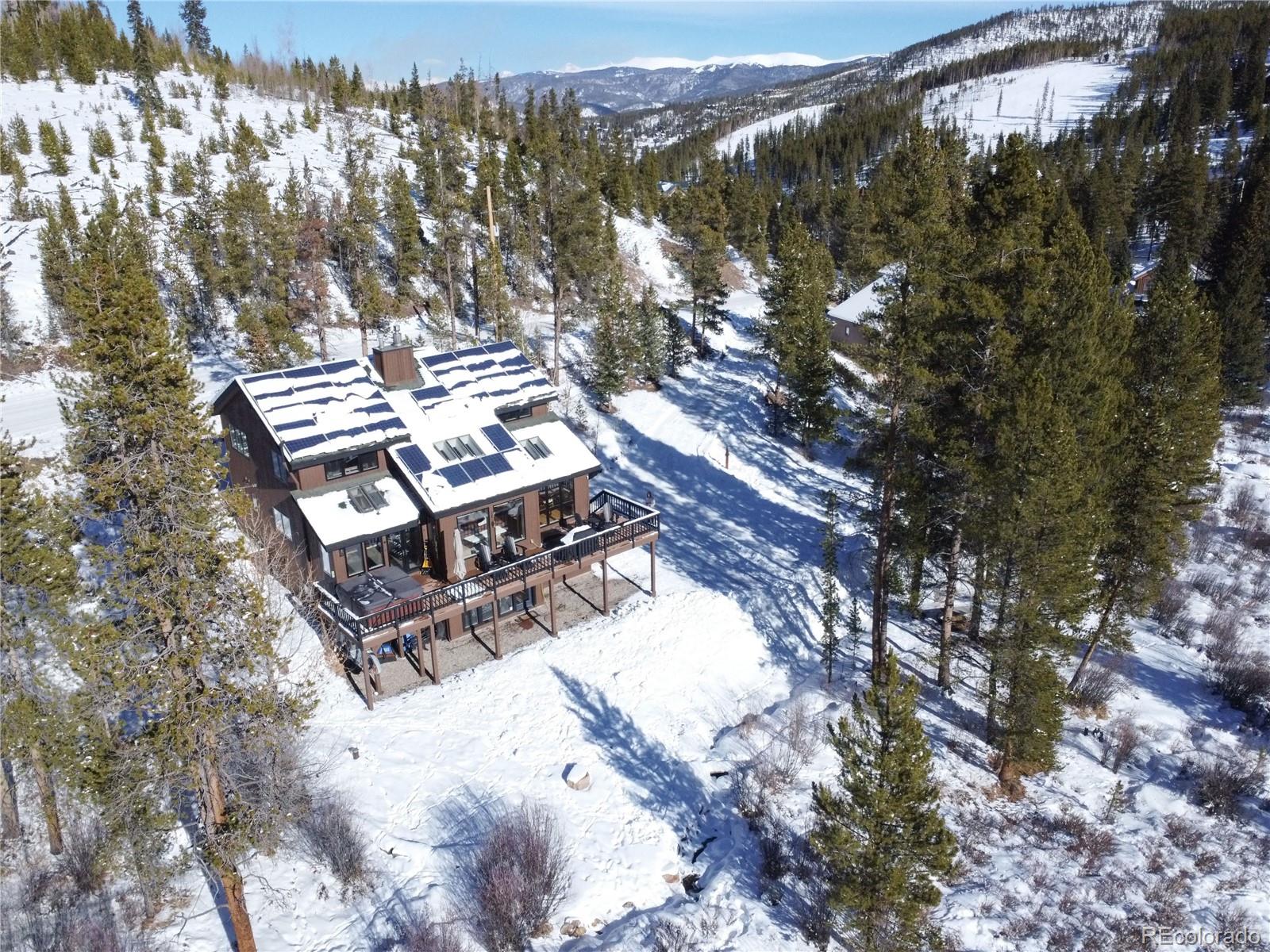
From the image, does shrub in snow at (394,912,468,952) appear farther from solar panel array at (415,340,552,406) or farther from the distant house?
the distant house

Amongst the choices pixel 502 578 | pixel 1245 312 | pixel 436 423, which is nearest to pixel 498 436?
pixel 436 423

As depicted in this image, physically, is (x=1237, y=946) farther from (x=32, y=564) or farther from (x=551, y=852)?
(x=32, y=564)

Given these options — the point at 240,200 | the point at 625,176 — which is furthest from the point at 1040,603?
the point at 625,176

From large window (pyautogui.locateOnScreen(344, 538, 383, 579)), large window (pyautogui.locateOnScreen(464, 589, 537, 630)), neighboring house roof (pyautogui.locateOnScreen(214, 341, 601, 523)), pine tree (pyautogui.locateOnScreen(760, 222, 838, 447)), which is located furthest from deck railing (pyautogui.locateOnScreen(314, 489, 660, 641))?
pine tree (pyautogui.locateOnScreen(760, 222, 838, 447))

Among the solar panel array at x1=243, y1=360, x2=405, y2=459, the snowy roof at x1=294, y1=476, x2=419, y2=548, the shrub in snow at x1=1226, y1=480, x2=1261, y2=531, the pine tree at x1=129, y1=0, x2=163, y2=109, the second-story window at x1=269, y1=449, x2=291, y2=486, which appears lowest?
the shrub in snow at x1=1226, y1=480, x2=1261, y2=531

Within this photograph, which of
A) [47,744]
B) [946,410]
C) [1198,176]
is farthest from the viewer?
[1198,176]

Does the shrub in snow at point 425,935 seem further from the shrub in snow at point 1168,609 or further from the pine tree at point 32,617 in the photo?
the shrub in snow at point 1168,609
